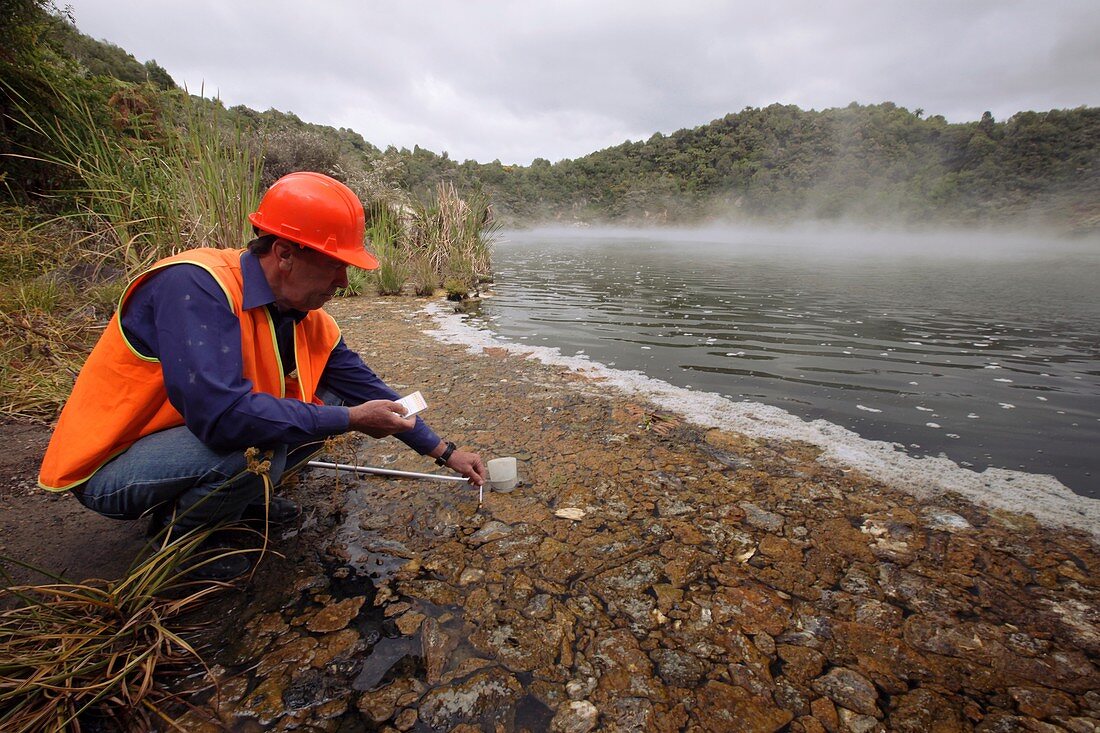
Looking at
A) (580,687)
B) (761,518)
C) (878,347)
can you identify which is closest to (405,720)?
(580,687)

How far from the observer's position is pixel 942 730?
1.26 m

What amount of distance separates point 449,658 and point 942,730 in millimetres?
1385

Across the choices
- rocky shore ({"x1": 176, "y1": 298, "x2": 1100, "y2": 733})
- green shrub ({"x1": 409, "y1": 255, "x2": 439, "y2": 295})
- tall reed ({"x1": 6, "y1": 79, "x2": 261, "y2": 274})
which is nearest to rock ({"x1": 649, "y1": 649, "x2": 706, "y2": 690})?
rocky shore ({"x1": 176, "y1": 298, "x2": 1100, "y2": 733})

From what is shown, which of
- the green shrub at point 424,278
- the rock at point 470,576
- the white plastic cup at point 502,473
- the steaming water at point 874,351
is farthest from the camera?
the green shrub at point 424,278

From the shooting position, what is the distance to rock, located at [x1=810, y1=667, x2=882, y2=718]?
4.34 ft

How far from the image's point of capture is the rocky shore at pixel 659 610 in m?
1.31

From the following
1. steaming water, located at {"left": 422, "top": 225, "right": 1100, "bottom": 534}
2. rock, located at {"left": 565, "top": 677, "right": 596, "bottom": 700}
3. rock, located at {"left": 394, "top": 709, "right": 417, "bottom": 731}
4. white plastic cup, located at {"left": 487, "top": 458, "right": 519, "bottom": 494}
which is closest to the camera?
rock, located at {"left": 394, "top": 709, "right": 417, "bottom": 731}

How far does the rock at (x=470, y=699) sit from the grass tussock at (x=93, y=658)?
0.63 meters

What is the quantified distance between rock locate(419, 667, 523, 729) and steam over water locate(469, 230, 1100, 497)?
3113mm

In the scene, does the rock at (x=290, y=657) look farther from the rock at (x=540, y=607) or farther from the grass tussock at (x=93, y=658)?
the rock at (x=540, y=607)

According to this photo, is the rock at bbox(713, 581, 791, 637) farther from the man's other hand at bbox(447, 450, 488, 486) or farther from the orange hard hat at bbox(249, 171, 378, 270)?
the orange hard hat at bbox(249, 171, 378, 270)

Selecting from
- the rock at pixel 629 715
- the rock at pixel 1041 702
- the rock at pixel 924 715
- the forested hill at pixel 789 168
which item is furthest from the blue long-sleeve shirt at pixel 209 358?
the forested hill at pixel 789 168

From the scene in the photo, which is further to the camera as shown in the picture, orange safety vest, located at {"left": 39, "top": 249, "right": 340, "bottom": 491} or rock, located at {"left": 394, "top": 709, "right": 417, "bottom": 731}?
orange safety vest, located at {"left": 39, "top": 249, "right": 340, "bottom": 491}

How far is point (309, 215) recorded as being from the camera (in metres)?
1.62
